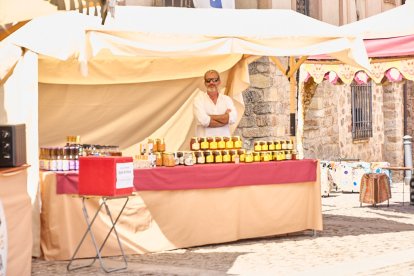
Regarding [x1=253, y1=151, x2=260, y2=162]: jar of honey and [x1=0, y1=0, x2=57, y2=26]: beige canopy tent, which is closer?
[x1=0, y1=0, x2=57, y2=26]: beige canopy tent

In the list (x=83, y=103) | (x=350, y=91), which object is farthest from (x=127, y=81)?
(x=350, y=91)

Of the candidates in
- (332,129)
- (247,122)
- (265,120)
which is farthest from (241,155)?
(332,129)

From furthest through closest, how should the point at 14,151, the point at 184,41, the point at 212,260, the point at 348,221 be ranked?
the point at 348,221, the point at 184,41, the point at 212,260, the point at 14,151

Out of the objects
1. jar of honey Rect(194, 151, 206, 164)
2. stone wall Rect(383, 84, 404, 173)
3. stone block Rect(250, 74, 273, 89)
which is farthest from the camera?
stone wall Rect(383, 84, 404, 173)

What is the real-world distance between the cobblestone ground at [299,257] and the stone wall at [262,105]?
4583 mm

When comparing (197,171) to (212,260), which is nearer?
(212,260)

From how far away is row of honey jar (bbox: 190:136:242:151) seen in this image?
11180 millimetres

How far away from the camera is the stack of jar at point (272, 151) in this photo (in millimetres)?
11492

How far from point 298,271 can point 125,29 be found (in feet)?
10.5

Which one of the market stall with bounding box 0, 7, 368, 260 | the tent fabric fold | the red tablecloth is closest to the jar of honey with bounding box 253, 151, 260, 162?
the red tablecloth

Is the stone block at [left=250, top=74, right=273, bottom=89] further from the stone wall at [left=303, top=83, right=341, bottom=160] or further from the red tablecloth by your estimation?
the red tablecloth

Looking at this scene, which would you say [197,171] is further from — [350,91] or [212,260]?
[350,91]

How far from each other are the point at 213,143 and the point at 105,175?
8.16 ft

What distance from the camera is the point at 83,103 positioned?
12.5m
